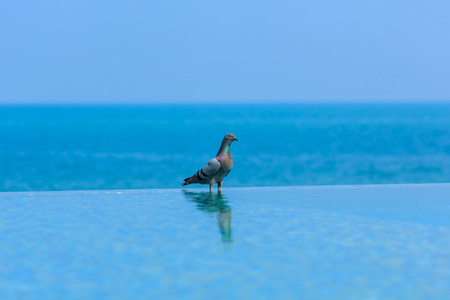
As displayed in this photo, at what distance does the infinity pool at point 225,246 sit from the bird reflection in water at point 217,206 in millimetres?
15

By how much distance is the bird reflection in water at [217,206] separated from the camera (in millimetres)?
8832

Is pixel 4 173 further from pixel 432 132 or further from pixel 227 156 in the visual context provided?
pixel 432 132

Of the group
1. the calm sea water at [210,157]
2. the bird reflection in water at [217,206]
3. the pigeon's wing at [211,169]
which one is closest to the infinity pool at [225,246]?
the bird reflection in water at [217,206]

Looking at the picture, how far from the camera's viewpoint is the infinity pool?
6371mm

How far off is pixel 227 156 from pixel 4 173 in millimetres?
25888

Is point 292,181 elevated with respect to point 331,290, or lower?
lower

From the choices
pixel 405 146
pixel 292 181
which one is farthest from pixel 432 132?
pixel 292 181

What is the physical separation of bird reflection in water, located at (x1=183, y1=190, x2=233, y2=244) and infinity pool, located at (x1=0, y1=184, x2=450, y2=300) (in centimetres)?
2

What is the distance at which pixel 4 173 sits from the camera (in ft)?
117

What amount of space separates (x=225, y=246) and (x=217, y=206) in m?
2.99

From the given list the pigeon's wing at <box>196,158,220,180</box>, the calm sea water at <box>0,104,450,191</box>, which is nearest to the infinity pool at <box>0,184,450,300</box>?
the pigeon's wing at <box>196,158,220,180</box>

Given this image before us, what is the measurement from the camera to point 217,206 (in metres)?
10.9

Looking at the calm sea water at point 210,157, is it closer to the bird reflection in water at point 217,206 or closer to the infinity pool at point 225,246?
the bird reflection in water at point 217,206

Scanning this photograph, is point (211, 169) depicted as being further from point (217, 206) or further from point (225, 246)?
point (225, 246)
